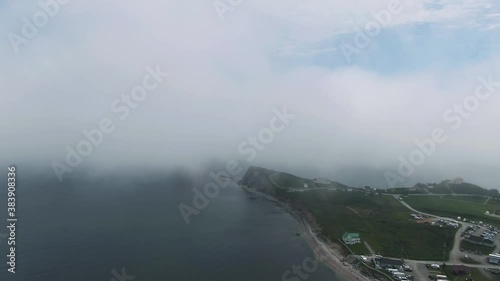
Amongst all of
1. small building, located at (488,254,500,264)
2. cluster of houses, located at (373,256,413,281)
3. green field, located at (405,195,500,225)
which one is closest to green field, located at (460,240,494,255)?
small building, located at (488,254,500,264)

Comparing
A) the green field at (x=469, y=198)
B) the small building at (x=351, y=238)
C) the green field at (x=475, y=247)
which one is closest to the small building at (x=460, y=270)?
the green field at (x=475, y=247)

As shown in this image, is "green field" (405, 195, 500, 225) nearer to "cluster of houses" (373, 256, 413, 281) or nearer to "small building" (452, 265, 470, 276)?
"small building" (452, 265, 470, 276)

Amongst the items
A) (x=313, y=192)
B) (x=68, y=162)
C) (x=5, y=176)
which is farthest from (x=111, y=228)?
(x=68, y=162)

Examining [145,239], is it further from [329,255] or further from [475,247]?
[475,247]

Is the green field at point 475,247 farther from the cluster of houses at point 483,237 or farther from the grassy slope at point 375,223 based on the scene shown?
the grassy slope at point 375,223

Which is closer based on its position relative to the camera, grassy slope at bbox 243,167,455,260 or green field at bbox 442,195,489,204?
grassy slope at bbox 243,167,455,260
